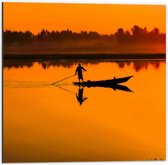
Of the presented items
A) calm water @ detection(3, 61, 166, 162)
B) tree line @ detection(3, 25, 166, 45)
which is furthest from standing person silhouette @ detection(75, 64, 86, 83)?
tree line @ detection(3, 25, 166, 45)

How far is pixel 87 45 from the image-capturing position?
4.46m

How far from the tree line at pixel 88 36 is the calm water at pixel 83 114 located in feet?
0.58

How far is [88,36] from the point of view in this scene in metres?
4.44

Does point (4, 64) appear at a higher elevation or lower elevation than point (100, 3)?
Answer: lower

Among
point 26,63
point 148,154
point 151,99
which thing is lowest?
point 148,154

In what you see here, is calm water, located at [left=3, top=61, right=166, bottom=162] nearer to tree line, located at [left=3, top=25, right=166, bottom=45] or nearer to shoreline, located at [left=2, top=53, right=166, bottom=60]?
shoreline, located at [left=2, top=53, right=166, bottom=60]

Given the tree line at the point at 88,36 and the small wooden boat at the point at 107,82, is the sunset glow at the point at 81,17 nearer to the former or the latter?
the tree line at the point at 88,36

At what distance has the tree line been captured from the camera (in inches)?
173

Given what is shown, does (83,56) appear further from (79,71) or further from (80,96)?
(80,96)

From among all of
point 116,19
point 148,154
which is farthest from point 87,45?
point 148,154

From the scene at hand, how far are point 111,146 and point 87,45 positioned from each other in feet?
2.60

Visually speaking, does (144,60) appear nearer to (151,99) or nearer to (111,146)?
(151,99)

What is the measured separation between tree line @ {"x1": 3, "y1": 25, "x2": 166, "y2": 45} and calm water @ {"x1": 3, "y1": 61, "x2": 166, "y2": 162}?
0.18 metres

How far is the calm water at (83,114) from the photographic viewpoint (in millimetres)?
4398
